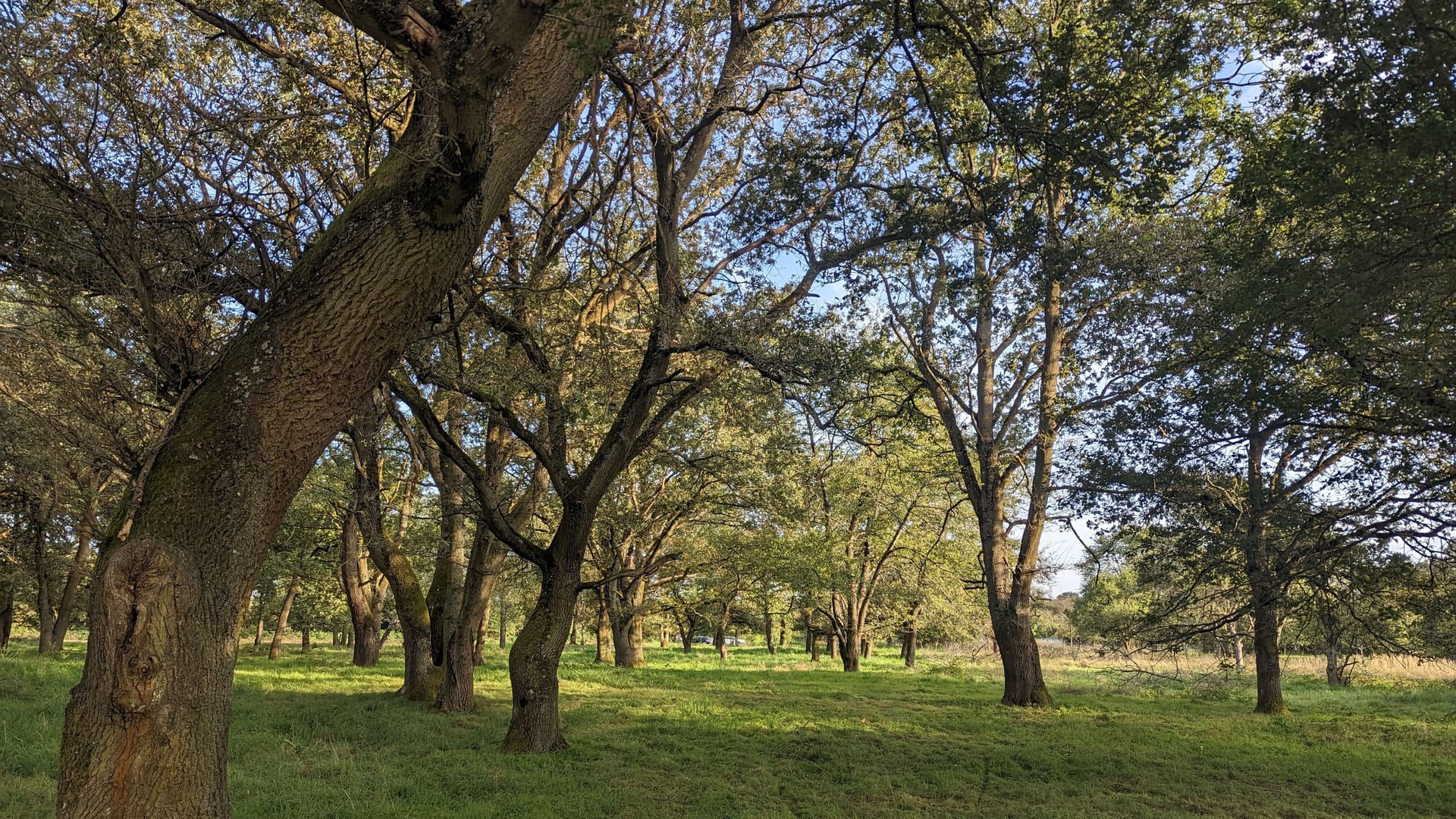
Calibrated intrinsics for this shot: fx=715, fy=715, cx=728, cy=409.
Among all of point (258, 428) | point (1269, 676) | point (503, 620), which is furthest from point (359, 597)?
point (503, 620)

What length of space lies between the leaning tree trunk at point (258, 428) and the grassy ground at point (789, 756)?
4003 mm

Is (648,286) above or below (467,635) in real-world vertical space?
above

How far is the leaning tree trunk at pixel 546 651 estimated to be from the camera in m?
9.52

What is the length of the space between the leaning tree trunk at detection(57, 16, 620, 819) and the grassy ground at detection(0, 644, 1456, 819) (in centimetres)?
400

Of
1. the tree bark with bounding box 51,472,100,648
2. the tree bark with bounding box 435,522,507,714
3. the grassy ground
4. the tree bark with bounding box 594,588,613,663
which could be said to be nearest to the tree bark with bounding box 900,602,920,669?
the tree bark with bounding box 594,588,613,663

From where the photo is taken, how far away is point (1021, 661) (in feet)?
51.1

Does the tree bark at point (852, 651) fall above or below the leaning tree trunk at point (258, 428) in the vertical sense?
below

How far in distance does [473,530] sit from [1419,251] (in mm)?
15380

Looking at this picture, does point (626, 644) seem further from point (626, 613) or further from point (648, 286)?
point (648, 286)

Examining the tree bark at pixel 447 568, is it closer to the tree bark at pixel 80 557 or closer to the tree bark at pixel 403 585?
the tree bark at pixel 403 585

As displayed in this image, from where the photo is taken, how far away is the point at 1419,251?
547cm

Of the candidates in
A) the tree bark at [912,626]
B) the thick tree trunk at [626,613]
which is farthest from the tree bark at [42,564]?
the tree bark at [912,626]

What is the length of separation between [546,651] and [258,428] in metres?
6.79

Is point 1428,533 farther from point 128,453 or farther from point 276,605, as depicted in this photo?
point 276,605
